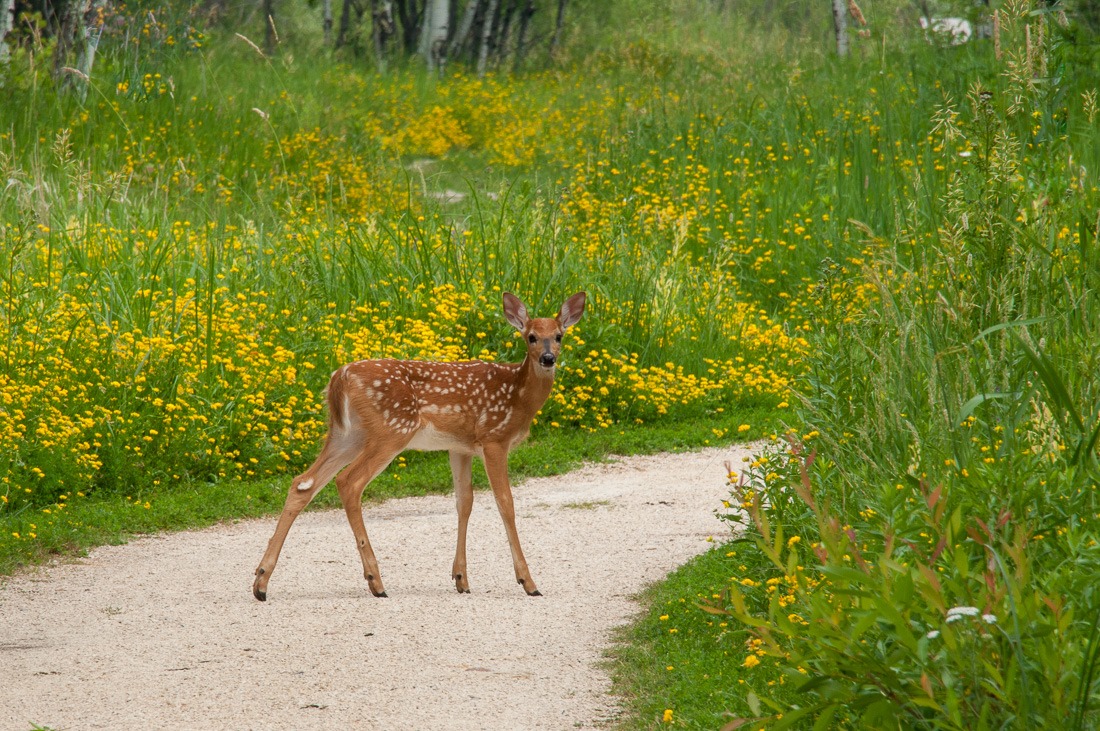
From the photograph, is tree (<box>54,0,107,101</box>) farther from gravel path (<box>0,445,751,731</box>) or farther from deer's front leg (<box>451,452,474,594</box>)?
deer's front leg (<box>451,452,474,594</box>)

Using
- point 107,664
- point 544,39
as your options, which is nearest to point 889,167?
point 107,664

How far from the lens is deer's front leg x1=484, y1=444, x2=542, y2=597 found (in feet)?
23.5

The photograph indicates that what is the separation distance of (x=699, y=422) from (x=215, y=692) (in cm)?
668

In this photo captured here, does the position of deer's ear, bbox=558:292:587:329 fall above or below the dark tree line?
below

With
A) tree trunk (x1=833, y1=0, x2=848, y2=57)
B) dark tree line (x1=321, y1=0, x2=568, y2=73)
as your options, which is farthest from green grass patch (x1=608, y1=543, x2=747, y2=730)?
dark tree line (x1=321, y1=0, x2=568, y2=73)

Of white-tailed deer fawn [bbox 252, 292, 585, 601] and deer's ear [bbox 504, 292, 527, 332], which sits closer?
white-tailed deer fawn [bbox 252, 292, 585, 601]

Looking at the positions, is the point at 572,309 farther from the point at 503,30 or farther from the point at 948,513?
the point at 503,30

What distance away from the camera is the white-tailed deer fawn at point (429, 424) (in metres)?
7.23

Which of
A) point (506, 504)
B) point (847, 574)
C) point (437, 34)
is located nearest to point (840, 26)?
point (437, 34)

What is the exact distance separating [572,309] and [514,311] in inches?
13.2

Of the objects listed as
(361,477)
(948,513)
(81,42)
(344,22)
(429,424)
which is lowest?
(361,477)

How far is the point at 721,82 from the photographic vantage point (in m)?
21.6

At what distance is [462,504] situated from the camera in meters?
7.42

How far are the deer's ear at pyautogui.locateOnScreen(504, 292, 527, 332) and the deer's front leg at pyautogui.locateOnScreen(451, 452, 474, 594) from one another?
80 centimetres
